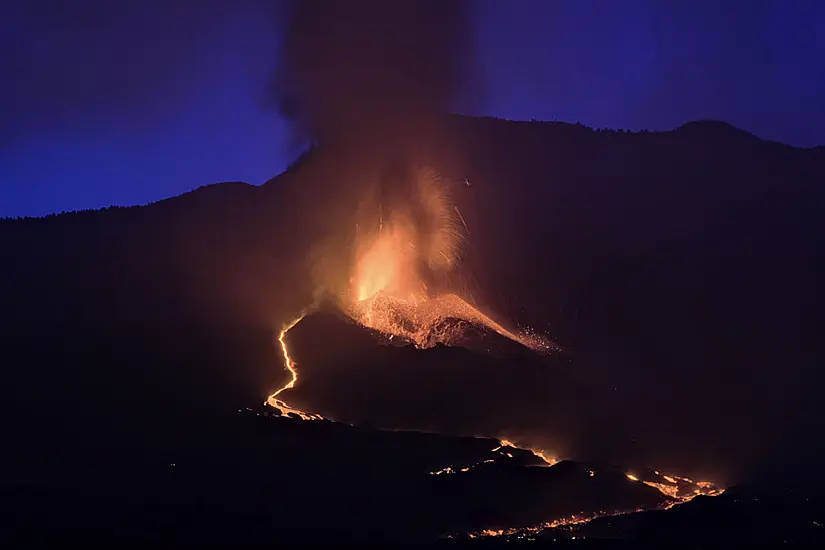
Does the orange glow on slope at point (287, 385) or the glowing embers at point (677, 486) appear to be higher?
the orange glow on slope at point (287, 385)

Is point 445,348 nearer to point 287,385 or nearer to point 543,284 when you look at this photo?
point 287,385

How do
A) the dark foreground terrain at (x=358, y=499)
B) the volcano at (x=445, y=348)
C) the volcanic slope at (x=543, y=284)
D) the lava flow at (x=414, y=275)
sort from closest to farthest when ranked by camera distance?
the dark foreground terrain at (x=358, y=499)
the volcano at (x=445, y=348)
the volcanic slope at (x=543, y=284)
the lava flow at (x=414, y=275)

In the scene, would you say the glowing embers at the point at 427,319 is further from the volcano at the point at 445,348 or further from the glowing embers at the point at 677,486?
the glowing embers at the point at 677,486

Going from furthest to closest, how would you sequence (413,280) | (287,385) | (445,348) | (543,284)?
1. (543,284)
2. (413,280)
3. (445,348)
4. (287,385)

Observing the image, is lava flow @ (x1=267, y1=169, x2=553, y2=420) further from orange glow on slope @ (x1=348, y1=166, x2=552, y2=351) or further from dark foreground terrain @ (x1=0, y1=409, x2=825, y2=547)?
dark foreground terrain @ (x1=0, y1=409, x2=825, y2=547)

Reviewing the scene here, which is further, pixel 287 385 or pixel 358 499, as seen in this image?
pixel 287 385

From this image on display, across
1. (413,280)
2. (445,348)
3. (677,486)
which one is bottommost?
(677,486)

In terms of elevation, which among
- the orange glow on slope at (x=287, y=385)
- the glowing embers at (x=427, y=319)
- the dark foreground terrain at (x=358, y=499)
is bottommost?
the dark foreground terrain at (x=358, y=499)

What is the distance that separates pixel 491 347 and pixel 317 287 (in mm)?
5284

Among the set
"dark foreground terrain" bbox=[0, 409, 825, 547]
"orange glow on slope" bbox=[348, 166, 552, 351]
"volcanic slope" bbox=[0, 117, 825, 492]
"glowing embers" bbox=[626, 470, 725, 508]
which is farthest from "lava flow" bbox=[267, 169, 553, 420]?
"glowing embers" bbox=[626, 470, 725, 508]

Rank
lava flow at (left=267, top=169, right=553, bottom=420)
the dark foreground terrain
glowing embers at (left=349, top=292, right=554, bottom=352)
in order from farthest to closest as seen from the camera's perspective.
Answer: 1. lava flow at (left=267, top=169, right=553, bottom=420)
2. glowing embers at (left=349, top=292, right=554, bottom=352)
3. the dark foreground terrain

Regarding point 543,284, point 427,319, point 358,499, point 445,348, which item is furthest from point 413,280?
point 358,499

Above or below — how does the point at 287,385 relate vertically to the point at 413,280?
below

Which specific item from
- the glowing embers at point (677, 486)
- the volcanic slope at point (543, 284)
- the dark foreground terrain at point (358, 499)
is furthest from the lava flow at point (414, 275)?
the glowing embers at point (677, 486)
